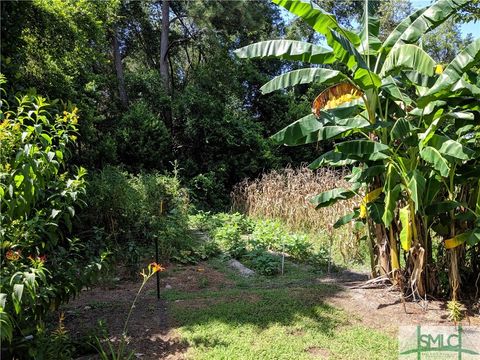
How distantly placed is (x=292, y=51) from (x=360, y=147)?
1.29 meters

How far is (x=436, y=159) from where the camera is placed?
386 centimetres

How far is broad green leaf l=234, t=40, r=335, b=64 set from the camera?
4.39 meters

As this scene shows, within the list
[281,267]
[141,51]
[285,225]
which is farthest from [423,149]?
[141,51]

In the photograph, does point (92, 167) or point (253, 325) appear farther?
point (92, 167)

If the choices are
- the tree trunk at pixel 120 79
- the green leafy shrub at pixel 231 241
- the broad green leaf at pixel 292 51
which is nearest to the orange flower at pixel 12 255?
the broad green leaf at pixel 292 51

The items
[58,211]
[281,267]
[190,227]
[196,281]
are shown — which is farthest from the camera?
[190,227]

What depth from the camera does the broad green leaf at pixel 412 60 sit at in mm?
4152

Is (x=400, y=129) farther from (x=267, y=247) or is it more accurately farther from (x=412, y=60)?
(x=267, y=247)

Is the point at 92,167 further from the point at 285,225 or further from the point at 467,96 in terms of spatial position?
the point at 467,96

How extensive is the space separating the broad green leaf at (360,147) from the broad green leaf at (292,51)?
0.96 m

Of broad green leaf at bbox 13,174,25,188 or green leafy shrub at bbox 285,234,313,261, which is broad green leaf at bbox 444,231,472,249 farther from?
broad green leaf at bbox 13,174,25,188

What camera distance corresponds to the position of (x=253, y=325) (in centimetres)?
388

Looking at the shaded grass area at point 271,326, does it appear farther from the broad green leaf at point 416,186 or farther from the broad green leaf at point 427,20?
the broad green leaf at point 427,20

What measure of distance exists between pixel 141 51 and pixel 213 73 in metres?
5.63
